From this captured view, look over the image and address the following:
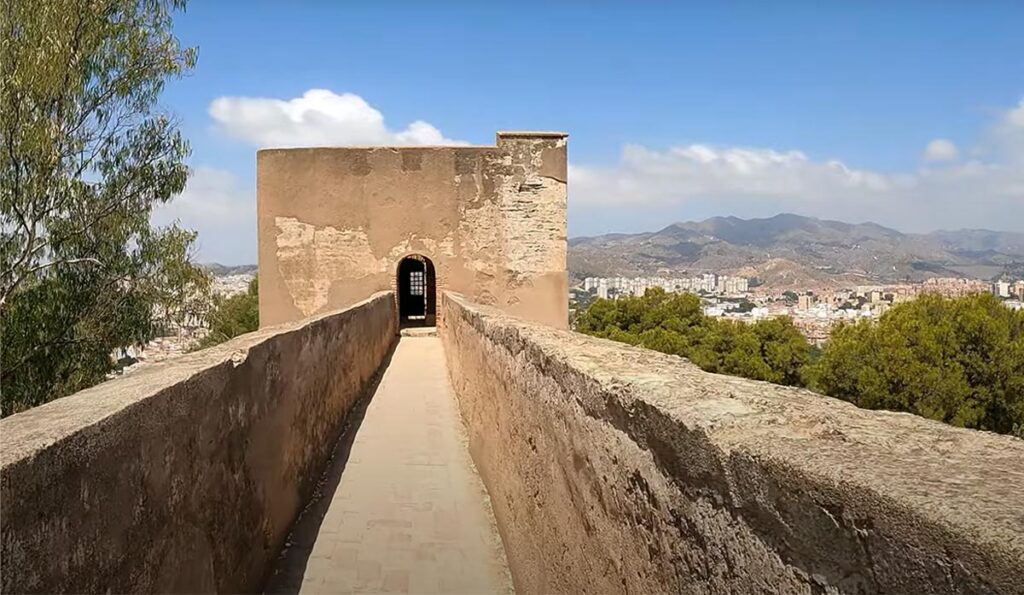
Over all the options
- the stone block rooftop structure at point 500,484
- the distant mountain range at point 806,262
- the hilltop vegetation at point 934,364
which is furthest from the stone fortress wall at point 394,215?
the distant mountain range at point 806,262

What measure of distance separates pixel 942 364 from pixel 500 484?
16.4 meters

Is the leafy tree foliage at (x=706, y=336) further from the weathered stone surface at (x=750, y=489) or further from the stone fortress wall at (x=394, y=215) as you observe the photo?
the weathered stone surface at (x=750, y=489)

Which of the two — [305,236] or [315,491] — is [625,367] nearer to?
[315,491]

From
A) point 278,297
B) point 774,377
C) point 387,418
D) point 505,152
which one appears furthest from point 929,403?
point 278,297

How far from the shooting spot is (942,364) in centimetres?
1778

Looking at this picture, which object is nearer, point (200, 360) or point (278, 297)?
point (200, 360)

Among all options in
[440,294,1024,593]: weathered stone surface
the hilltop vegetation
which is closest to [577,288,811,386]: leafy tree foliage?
the hilltop vegetation

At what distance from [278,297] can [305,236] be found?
1.54m

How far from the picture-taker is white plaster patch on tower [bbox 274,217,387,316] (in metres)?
16.3

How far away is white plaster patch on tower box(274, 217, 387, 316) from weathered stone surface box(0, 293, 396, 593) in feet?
35.4

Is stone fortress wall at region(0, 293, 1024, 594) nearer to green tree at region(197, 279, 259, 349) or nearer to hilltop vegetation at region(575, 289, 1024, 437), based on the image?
hilltop vegetation at region(575, 289, 1024, 437)

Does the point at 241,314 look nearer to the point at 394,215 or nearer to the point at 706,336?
the point at 394,215

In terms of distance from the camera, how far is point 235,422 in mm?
3811

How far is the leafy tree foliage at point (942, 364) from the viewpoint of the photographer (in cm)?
1708
